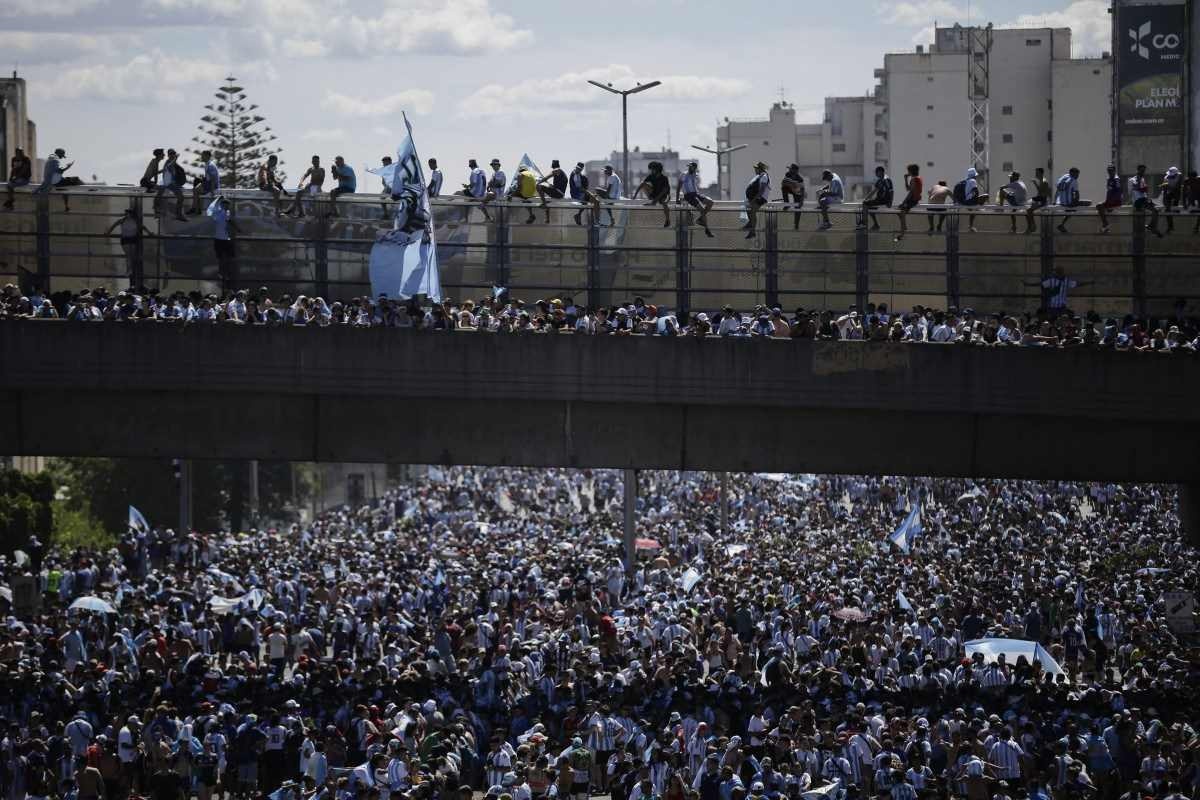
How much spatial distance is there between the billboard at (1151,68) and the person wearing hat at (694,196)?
2629 centimetres

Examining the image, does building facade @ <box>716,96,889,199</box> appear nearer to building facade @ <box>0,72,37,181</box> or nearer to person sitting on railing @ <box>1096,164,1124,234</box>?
building facade @ <box>0,72,37,181</box>

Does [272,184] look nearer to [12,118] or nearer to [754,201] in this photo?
[754,201]

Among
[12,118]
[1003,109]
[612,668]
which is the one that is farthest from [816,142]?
[612,668]

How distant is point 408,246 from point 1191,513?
1390 cm

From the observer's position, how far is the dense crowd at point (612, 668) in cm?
2183

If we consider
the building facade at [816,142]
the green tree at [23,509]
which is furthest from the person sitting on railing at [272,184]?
the building facade at [816,142]

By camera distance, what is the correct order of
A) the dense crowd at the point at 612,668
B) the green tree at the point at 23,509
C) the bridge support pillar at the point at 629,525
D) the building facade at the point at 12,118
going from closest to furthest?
the dense crowd at the point at 612,668
the bridge support pillar at the point at 629,525
the green tree at the point at 23,509
the building facade at the point at 12,118

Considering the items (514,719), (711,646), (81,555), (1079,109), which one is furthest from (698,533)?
(1079,109)

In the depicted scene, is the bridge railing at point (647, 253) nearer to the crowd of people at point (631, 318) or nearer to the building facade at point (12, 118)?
the crowd of people at point (631, 318)

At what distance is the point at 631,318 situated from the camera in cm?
2912

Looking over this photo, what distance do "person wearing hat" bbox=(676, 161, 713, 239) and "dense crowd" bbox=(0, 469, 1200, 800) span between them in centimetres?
660

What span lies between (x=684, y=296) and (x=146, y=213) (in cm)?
900

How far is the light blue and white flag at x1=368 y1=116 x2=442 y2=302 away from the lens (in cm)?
2967

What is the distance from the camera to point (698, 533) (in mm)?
47656
